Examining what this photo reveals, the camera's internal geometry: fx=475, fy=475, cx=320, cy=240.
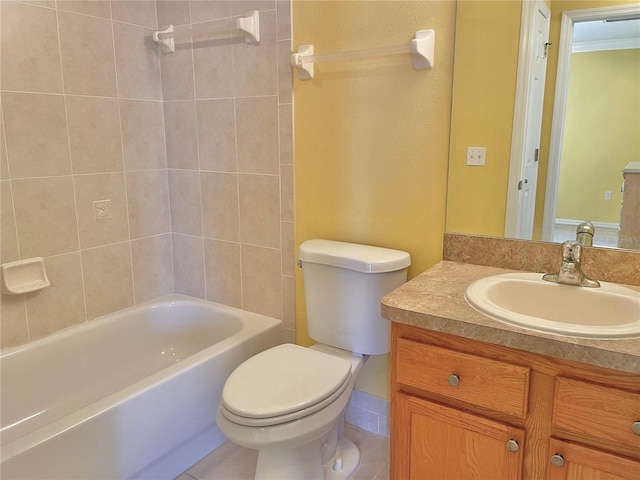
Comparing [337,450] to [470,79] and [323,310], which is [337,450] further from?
[470,79]

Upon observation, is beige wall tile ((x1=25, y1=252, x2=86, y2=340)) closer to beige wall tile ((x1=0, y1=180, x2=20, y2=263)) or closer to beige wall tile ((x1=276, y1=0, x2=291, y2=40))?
beige wall tile ((x1=0, y1=180, x2=20, y2=263))

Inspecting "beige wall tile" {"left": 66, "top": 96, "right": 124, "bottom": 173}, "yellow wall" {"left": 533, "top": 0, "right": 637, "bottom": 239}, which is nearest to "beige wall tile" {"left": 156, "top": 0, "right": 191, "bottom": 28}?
"beige wall tile" {"left": 66, "top": 96, "right": 124, "bottom": 173}

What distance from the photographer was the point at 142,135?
232 cm

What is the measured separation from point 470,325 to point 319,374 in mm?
636

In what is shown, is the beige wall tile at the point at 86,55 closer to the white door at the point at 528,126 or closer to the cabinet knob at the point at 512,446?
the white door at the point at 528,126

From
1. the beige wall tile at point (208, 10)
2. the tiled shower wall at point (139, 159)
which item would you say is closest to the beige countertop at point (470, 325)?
the tiled shower wall at point (139, 159)

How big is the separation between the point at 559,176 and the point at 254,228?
4.22 ft

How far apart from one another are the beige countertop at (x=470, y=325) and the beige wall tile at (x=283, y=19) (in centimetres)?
115

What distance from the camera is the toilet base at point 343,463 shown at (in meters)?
1.81

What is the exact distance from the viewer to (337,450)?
1922 mm

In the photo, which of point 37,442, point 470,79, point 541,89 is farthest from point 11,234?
point 541,89

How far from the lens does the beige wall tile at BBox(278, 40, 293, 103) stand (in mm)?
1958

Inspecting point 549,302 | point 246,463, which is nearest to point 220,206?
point 246,463

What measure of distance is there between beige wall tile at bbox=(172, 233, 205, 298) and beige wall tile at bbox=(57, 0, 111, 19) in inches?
Answer: 42.3
